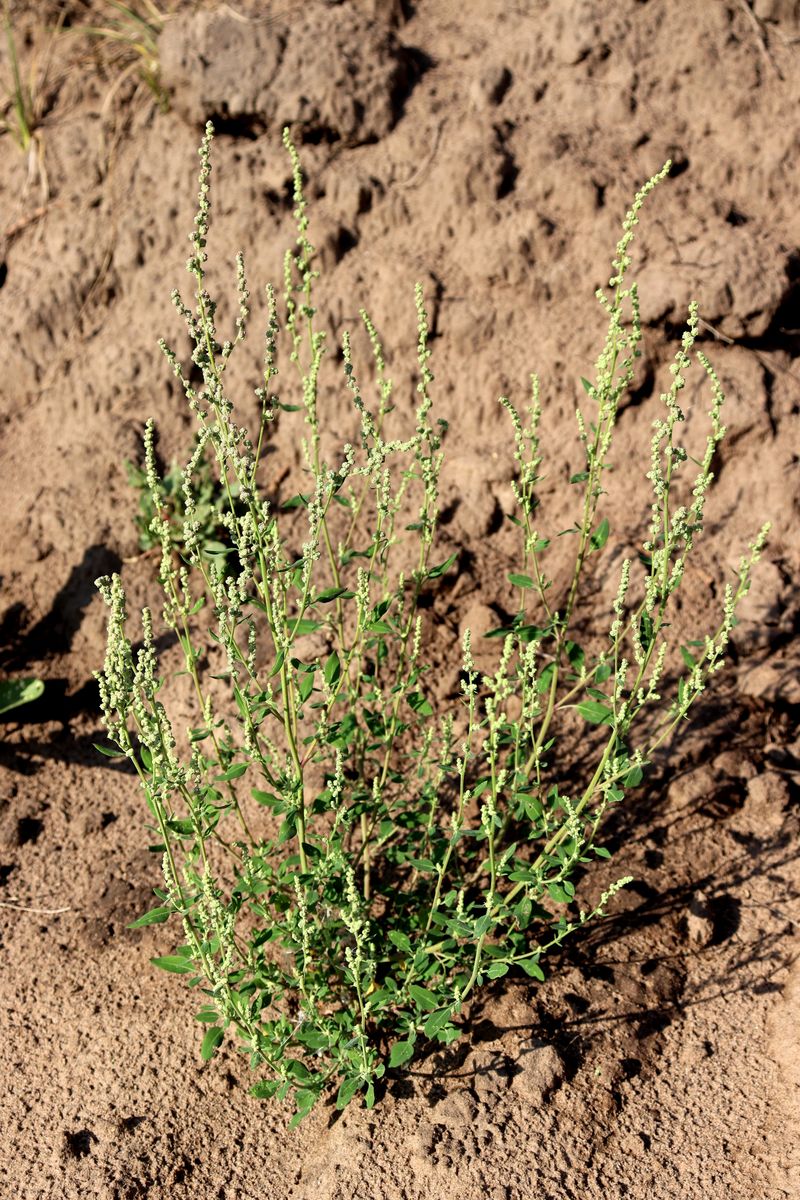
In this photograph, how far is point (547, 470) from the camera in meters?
4.54

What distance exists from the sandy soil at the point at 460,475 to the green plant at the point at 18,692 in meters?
0.16

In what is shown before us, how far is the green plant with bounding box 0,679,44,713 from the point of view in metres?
4.07

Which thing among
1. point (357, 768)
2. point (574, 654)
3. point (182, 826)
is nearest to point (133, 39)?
point (357, 768)

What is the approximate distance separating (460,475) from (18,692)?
6.46 feet

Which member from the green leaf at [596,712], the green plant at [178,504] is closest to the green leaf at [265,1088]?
the green leaf at [596,712]

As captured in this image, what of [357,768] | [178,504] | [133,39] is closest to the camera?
[357,768]

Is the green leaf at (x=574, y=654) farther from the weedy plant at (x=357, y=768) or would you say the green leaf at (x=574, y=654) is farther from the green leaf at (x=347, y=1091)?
the green leaf at (x=347, y=1091)

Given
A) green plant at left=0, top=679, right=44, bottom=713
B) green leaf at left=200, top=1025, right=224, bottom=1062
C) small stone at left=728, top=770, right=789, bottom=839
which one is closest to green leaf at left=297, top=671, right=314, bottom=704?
green leaf at left=200, top=1025, right=224, bottom=1062

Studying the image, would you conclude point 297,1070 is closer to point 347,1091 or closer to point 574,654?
point 347,1091

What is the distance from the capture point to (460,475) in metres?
4.54

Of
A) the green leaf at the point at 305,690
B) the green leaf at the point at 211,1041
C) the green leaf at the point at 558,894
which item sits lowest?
the green leaf at the point at 211,1041

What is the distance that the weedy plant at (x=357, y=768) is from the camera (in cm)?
259

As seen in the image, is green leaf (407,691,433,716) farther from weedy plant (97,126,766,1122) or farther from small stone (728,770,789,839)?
small stone (728,770,789,839)

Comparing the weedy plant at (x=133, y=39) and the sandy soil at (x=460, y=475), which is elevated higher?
the weedy plant at (x=133, y=39)
